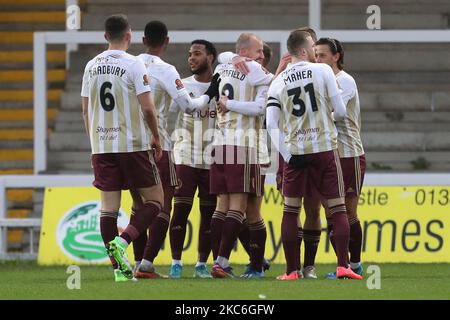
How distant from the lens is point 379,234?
13648 mm

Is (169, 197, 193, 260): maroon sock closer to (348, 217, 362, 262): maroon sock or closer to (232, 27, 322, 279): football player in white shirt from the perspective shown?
(232, 27, 322, 279): football player in white shirt

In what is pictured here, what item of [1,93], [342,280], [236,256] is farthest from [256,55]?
[1,93]

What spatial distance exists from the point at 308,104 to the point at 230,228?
1289 mm

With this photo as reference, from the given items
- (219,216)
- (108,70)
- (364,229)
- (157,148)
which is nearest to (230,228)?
(219,216)

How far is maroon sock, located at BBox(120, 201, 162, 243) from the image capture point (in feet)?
32.9

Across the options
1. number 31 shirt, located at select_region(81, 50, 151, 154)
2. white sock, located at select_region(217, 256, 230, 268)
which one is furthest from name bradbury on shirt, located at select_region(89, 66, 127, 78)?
white sock, located at select_region(217, 256, 230, 268)

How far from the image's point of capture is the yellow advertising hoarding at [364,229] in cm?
1359

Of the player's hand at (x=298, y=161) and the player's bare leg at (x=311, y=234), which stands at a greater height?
the player's hand at (x=298, y=161)

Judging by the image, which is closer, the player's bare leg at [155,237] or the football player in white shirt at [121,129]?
the football player in white shirt at [121,129]

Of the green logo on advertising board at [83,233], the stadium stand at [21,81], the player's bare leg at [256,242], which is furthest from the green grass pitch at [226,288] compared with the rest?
the stadium stand at [21,81]

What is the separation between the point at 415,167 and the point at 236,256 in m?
3.49

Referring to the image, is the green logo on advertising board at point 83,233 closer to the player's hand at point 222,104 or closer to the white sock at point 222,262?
the white sock at point 222,262

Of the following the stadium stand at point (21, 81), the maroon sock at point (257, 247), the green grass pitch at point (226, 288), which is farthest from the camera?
the stadium stand at point (21, 81)

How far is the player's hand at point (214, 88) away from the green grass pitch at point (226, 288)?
1.47 meters
